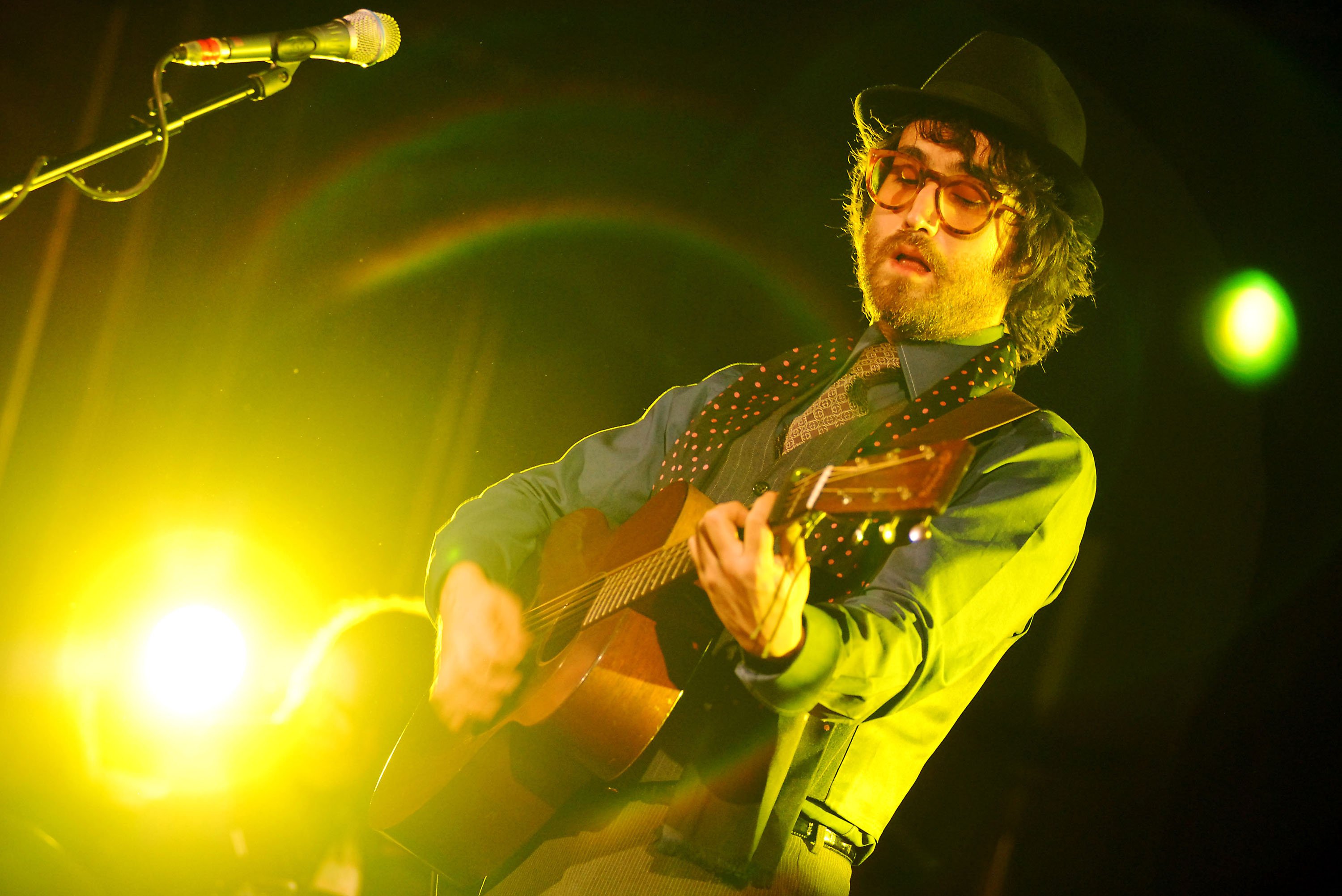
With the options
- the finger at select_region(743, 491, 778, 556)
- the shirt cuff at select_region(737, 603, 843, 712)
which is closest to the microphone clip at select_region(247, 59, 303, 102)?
the finger at select_region(743, 491, 778, 556)

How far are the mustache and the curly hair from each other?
18 centimetres

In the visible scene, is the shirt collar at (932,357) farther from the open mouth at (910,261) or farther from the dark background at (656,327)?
the dark background at (656,327)

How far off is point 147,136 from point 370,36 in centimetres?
53

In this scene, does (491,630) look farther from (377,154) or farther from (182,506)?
(377,154)

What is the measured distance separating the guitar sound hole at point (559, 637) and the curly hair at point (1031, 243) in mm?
1208

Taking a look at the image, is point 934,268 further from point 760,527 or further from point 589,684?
point 589,684

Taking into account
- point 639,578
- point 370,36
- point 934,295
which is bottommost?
point 639,578

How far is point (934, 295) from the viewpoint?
6.42ft

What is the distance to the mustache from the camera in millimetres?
1952

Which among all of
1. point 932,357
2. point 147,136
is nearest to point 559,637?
point 932,357

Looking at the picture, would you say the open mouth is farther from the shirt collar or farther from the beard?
the shirt collar

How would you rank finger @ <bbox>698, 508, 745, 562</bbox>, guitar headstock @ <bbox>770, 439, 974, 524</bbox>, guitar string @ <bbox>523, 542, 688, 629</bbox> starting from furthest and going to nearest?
guitar string @ <bbox>523, 542, 688, 629</bbox> < finger @ <bbox>698, 508, 745, 562</bbox> < guitar headstock @ <bbox>770, 439, 974, 524</bbox>

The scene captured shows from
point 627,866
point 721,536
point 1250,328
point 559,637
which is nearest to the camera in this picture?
point 721,536

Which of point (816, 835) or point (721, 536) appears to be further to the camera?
point (816, 835)
